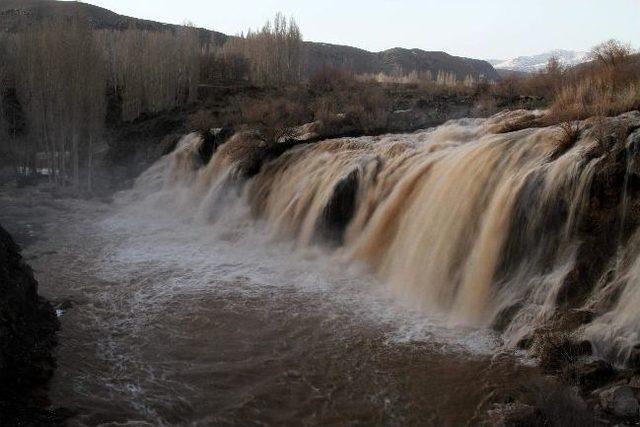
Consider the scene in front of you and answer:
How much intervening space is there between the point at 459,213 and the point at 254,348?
149 inches

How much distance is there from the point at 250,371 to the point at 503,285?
11.5 feet

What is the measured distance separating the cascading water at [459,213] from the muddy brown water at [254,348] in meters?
0.56

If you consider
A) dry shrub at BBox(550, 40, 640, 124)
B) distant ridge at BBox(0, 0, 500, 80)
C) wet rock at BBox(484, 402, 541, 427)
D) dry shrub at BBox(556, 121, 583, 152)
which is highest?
distant ridge at BBox(0, 0, 500, 80)

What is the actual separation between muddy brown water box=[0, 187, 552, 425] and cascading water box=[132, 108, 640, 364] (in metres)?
0.56

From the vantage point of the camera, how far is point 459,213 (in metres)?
8.77

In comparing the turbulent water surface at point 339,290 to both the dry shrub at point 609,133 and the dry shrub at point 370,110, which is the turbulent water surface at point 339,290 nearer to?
the dry shrub at point 609,133

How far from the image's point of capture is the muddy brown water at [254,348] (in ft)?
19.0

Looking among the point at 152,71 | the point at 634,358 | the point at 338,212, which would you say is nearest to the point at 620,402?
the point at 634,358

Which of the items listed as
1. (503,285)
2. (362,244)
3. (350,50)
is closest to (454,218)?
(503,285)

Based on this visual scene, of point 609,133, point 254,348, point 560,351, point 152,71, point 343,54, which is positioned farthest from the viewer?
point 343,54

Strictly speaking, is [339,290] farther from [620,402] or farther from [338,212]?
[620,402]

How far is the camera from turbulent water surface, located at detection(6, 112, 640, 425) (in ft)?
19.7

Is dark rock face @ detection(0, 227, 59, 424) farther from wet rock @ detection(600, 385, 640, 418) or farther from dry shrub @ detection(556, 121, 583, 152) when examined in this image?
dry shrub @ detection(556, 121, 583, 152)

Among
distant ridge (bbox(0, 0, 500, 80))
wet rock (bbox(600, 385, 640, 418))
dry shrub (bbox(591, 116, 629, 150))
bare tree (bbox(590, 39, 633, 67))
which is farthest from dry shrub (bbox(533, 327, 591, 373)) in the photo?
distant ridge (bbox(0, 0, 500, 80))
